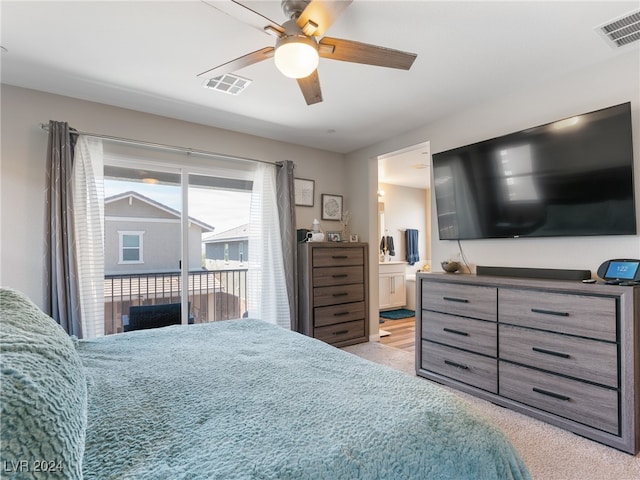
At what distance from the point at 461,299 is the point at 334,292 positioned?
1578 mm

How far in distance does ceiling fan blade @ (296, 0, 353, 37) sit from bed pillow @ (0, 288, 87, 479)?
161cm

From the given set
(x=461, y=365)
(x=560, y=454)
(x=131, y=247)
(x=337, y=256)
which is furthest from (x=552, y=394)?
(x=131, y=247)

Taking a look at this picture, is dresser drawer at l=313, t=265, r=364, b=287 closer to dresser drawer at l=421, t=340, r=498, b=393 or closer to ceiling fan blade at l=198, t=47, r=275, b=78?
dresser drawer at l=421, t=340, r=498, b=393

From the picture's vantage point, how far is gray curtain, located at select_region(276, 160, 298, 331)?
3.83 meters

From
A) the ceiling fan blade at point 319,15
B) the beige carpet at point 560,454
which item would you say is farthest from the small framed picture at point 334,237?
the ceiling fan blade at point 319,15

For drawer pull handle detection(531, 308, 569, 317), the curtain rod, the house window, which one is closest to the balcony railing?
the house window

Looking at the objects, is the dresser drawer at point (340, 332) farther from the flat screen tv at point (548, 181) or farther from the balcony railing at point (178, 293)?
the flat screen tv at point (548, 181)

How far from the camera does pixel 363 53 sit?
1.78 meters

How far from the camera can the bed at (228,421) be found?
2.13ft

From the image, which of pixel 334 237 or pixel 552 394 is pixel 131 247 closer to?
pixel 334 237

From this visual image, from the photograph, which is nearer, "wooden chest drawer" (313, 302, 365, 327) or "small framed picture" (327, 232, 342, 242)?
"wooden chest drawer" (313, 302, 365, 327)

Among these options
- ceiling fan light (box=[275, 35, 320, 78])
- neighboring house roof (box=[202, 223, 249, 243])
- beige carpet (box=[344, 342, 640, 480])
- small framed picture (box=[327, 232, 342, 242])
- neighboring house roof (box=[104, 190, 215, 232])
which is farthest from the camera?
small framed picture (box=[327, 232, 342, 242])

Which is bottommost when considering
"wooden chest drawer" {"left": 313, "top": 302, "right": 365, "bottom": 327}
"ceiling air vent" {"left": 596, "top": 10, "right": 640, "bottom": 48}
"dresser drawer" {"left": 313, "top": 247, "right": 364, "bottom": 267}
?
"wooden chest drawer" {"left": 313, "top": 302, "right": 365, "bottom": 327}

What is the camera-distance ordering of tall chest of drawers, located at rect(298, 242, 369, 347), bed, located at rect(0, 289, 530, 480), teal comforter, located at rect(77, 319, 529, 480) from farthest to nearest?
tall chest of drawers, located at rect(298, 242, 369, 347)
teal comforter, located at rect(77, 319, 529, 480)
bed, located at rect(0, 289, 530, 480)
